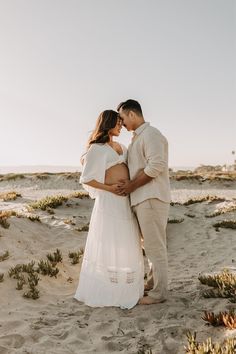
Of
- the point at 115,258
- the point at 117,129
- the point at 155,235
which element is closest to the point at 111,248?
the point at 115,258

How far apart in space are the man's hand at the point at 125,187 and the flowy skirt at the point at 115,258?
175 millimetres

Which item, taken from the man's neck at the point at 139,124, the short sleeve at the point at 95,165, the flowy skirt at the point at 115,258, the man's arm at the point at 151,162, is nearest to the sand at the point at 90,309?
the flowy skirt at the point at 115,258

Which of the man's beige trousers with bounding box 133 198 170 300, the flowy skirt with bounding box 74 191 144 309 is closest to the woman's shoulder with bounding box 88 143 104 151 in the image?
the flowy skirt with bounding box 74 191 144 309

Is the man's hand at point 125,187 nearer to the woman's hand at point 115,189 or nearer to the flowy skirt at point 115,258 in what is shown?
the woman's hand at point 115,189

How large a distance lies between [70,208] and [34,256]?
264 inches

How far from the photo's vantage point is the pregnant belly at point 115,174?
6082mm

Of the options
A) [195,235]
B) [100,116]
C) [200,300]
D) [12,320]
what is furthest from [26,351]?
[195,235]

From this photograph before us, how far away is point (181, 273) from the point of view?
848 cm

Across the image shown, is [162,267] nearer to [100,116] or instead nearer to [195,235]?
[100,116]

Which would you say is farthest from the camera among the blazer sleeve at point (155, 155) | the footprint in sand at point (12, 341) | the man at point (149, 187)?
the man at point (149, 187)

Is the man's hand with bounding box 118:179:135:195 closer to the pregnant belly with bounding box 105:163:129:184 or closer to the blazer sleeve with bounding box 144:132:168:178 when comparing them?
the pregnant belly with bounding box 105:163:129:184

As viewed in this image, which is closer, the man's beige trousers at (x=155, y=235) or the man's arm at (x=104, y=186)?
the man's beige trousers at (x=155, y=235)

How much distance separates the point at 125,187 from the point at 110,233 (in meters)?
0.78

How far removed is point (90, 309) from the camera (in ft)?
19.5
